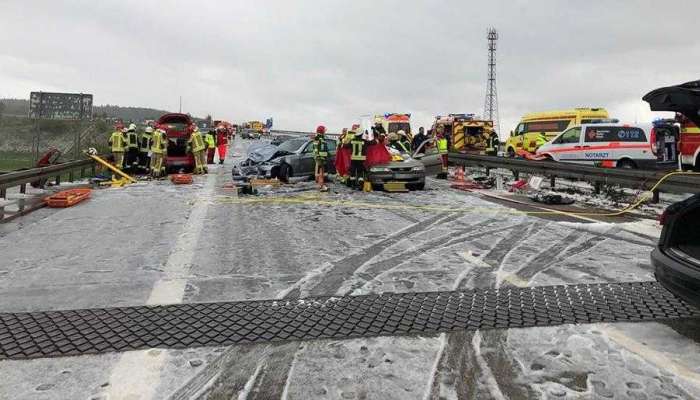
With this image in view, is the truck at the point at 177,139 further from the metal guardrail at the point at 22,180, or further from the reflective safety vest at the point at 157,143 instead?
the metal guardrail at the point at 22,180

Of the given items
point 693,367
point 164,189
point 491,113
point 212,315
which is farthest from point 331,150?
point 491,113

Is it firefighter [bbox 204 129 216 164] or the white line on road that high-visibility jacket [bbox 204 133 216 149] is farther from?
the white line on road

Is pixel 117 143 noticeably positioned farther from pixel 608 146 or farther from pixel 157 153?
pixel 608 146

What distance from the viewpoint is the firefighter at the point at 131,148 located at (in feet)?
57.8

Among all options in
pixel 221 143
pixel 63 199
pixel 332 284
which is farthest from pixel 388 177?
pixel 221 143

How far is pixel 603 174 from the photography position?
41.6 feet

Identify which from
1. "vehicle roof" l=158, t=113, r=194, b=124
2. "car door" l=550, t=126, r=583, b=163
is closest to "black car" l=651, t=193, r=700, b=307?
"car door" l=550, t=126, r=583, b=163

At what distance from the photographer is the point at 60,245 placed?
20.9 ft

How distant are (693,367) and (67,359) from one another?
3.74 m

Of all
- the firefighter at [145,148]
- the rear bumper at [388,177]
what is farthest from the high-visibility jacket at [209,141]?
the rear bumper at [388,177]

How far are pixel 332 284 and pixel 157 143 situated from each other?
13.2 metres

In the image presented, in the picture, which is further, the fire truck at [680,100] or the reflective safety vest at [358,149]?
the reflective safety vest at [358,149]

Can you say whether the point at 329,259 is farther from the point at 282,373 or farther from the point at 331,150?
the point at 331,150

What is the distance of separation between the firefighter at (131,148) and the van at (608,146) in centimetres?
1422
